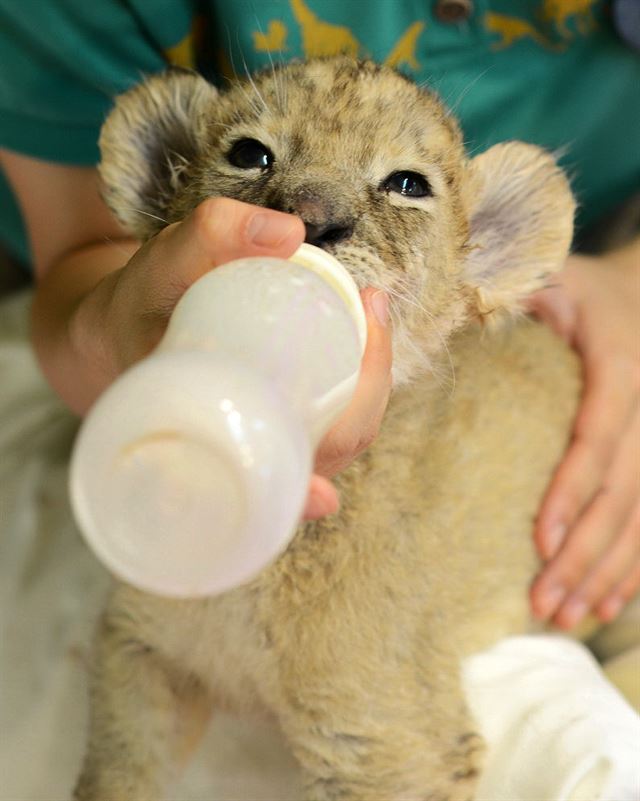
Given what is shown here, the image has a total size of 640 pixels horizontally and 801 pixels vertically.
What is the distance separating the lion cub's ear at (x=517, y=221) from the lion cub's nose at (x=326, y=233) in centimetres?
36

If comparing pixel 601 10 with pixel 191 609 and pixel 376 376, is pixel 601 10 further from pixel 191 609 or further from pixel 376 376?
pixel 191 609

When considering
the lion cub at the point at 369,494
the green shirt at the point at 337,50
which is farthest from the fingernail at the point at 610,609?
the green shirt at the point at 337,50

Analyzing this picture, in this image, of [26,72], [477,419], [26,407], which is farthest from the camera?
[26,407]

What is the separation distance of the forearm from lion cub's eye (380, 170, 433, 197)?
41cm

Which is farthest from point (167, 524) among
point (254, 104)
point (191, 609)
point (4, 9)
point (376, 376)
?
point (4, 9)

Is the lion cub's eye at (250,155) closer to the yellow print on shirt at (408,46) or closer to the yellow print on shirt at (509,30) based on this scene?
the yellow print on shirt at (408,46)

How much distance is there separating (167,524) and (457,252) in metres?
0.76

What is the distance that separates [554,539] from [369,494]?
19.9 inches

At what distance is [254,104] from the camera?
47.9 inches

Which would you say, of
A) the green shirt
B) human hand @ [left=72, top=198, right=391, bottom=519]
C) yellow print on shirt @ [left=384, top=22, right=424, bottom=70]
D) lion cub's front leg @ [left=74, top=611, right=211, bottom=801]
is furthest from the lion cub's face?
lion cub's front leg @ [left=74, top=611, right=211, bottom=801]

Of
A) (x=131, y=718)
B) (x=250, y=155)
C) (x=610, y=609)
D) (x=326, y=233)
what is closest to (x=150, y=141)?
(x=250, y=155)

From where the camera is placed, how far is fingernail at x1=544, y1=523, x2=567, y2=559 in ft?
5.21

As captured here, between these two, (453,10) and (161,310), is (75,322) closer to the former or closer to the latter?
(161,310)

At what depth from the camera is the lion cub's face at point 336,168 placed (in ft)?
3.40
